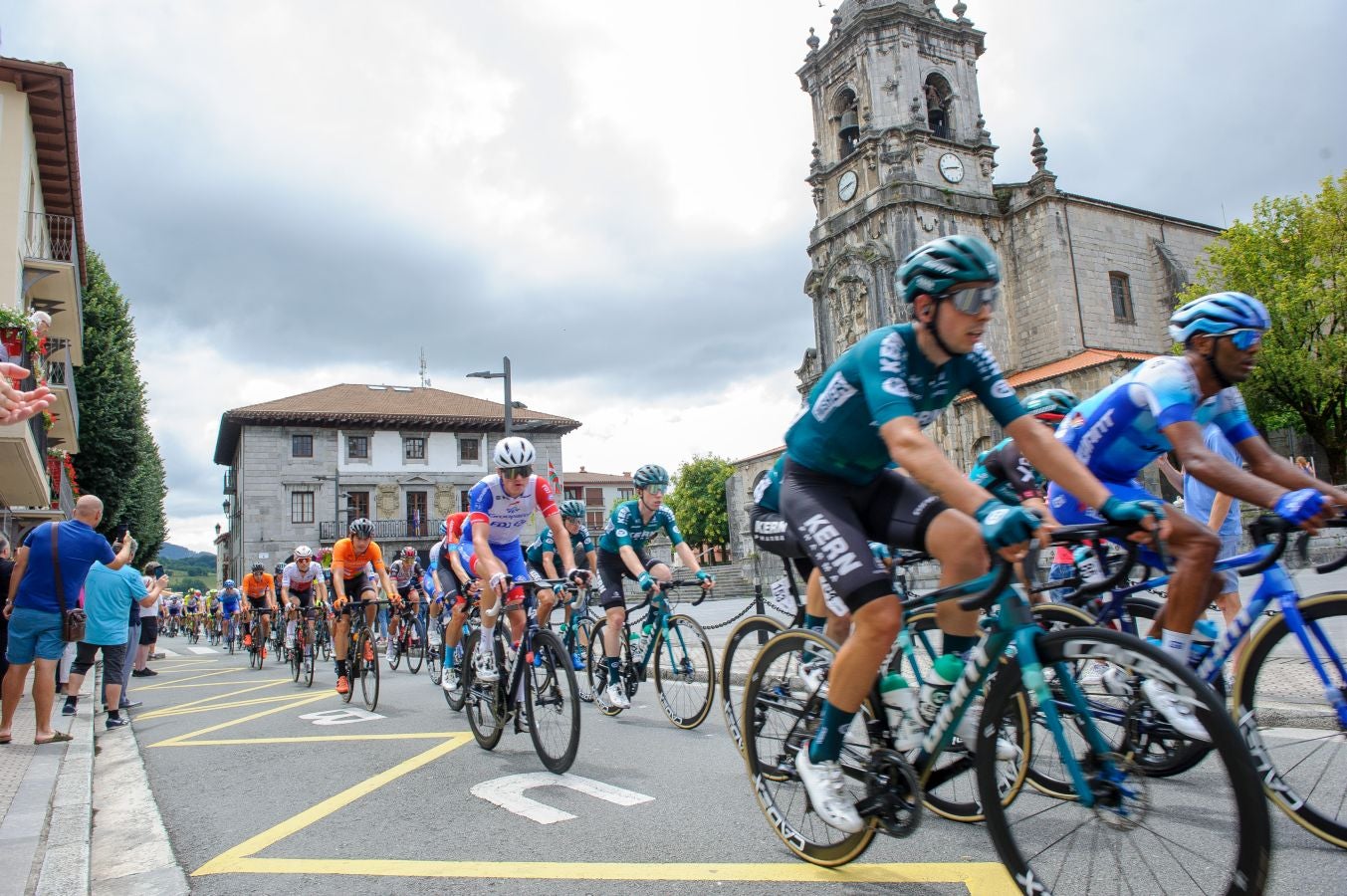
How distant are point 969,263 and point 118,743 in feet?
26.2

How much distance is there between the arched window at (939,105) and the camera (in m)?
46.6

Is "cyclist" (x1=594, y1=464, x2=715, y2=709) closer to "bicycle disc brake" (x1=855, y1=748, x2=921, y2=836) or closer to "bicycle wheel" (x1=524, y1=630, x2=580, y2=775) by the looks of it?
"bicycle wheel" (x1=524, y1=630, x2=580, y2=775)

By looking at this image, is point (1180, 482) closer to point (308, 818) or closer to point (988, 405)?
point (988, 405)

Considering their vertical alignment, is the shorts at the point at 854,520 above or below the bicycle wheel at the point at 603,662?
above

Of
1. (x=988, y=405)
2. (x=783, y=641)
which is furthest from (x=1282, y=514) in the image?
(x=783, y=641)

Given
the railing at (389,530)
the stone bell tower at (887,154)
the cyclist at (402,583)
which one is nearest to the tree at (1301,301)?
the stone bell tower at (887,154)

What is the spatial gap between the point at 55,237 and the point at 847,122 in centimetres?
3645

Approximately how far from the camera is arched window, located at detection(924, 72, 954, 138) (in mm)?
46625

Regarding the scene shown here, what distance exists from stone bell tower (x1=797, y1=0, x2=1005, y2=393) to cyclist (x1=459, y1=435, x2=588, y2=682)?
37.6m

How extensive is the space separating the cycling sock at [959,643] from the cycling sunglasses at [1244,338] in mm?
1757

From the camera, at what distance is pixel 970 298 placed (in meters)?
3.05

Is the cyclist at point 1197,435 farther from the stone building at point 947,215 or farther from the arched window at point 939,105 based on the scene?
the arched window at point 939,105

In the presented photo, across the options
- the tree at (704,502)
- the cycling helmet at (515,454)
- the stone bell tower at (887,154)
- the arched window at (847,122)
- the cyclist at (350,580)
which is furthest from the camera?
the tree at (704,502)

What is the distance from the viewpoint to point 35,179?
839 inches
